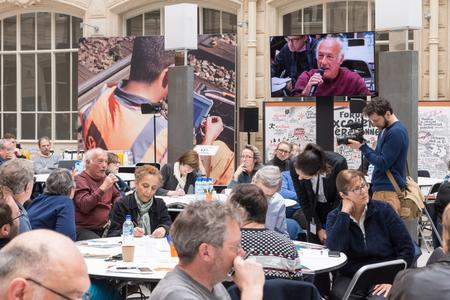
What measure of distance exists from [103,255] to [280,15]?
10315mm

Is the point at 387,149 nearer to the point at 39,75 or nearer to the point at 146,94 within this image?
the point at 146,94

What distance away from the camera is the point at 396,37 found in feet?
23.8

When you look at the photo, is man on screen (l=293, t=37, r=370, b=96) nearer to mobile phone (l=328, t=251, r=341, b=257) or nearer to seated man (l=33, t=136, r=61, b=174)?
seated man (l=33, t=136, r=61, b=174)

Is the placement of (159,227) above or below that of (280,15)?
below

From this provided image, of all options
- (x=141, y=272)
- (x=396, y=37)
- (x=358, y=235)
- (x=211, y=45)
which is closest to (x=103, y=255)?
(x=141, y=272)

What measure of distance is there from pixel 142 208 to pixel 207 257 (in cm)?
308

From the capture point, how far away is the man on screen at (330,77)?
39.5ft

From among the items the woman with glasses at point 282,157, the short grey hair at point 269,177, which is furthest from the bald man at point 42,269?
the woman with glasses at point 282,157

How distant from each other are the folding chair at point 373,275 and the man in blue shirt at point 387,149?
2095 millimetres

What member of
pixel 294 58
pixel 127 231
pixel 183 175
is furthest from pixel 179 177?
pixel 294 58

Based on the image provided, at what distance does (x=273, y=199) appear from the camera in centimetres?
562

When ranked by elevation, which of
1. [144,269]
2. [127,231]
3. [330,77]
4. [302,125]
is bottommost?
[144,269]

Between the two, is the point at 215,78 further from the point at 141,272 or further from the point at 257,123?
the point at 141,272

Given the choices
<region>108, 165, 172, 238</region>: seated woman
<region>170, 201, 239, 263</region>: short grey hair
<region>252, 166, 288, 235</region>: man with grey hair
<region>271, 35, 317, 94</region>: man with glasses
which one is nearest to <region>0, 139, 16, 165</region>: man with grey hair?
<region>108, 165, 172, 238</region>: seated woman
